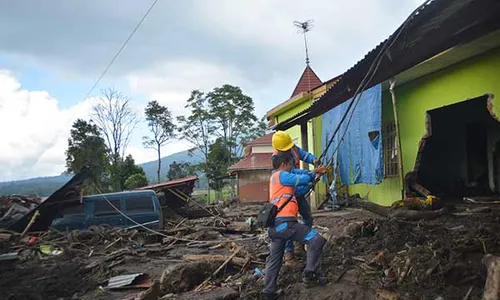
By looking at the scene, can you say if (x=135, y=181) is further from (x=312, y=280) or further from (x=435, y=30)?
(x=435, y=30)

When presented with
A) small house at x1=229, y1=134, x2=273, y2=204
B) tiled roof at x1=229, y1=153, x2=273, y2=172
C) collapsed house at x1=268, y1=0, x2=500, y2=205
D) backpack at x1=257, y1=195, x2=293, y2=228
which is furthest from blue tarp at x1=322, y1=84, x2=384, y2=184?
small house at x1=229, y1=134, x2=273, y2=204

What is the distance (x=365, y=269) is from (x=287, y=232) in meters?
1.09

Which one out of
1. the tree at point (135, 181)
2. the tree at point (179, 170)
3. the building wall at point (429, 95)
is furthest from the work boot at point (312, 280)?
the tree at point (179, 170)

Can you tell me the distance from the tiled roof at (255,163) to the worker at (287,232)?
84.3 ft

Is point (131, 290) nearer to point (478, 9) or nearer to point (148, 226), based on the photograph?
point (148, 226)

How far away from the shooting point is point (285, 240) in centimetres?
466

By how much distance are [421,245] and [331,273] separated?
45.8 inches

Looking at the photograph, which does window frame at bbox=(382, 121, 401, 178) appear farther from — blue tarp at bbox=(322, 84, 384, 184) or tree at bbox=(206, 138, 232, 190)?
tree at bbox=(206, 138, 232, 190)

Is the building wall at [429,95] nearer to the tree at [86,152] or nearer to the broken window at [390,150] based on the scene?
the broken window at [390,150]

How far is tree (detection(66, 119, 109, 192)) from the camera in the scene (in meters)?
38.0

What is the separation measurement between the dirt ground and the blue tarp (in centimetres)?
194

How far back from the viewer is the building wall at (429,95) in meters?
8.28

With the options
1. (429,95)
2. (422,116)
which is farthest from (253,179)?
(429,95)

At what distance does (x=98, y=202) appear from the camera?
1212 cm
